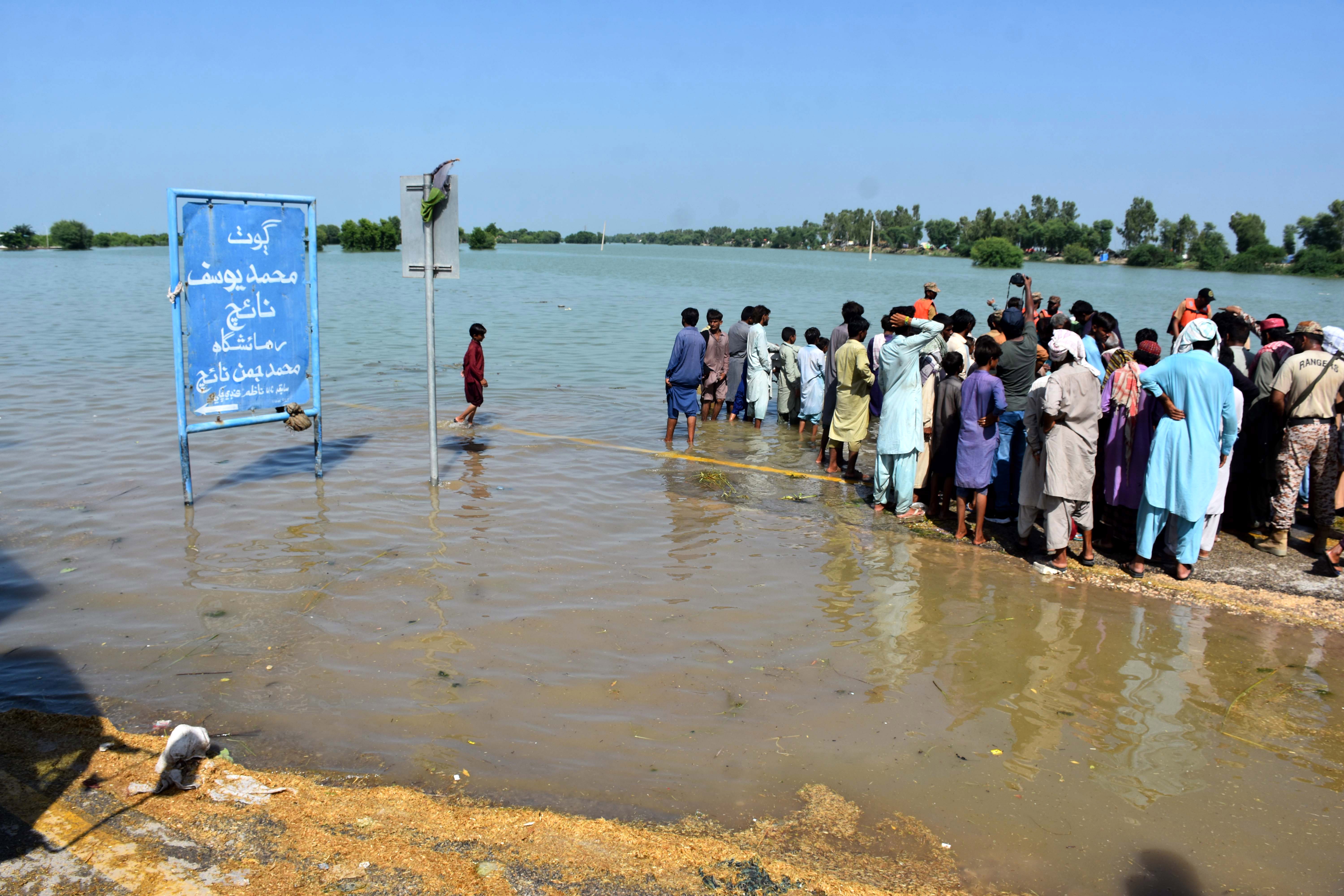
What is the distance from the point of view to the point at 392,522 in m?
7.49

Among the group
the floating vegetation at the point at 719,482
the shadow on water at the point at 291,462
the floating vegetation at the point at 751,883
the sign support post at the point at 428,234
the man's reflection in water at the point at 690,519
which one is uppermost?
the sign support post at the point at 428,234

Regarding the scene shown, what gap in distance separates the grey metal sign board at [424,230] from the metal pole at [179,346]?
5.58ft

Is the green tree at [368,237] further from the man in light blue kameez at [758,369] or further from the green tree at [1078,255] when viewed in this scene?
the man in light blue kameez at [758,369]

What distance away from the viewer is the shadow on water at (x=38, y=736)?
334 cm

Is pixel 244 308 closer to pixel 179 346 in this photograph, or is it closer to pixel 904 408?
pixel 179 346

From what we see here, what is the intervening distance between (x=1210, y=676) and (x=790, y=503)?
160 inches

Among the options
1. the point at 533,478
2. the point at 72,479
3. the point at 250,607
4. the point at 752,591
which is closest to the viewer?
the point at 250,607

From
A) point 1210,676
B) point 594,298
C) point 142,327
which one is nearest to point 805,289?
point 594,298

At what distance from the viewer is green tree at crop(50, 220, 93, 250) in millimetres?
98188

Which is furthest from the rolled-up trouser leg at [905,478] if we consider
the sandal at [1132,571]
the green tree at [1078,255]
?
the green tree at [1078,255]

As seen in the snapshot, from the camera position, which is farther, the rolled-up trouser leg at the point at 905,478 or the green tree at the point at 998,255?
the green tree at the point at 998,255

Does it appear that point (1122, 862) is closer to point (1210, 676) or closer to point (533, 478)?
point (1210, 676)

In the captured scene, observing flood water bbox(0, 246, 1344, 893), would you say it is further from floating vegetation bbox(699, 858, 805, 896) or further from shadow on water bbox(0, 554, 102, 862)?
floating vegetation bbox(699, 858, 805, 896)

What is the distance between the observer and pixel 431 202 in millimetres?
7359
